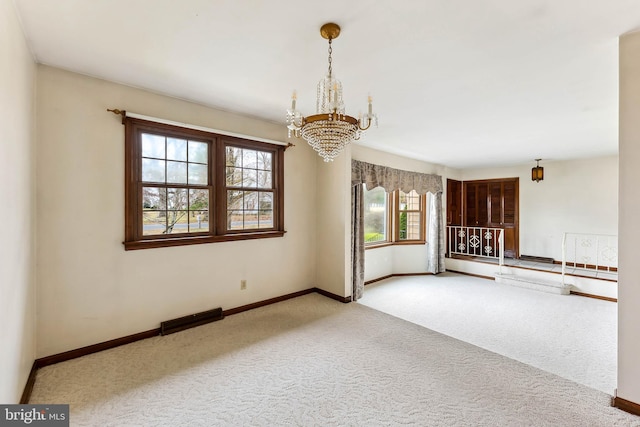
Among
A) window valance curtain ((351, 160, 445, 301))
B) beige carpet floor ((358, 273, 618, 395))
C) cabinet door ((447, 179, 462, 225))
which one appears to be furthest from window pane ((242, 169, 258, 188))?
cabinet door ((447, 179, 462, 225))

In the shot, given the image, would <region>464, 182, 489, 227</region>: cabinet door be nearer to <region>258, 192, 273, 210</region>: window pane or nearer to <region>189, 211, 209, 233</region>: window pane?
<region>258, 192, 273, 210</region>: window pane

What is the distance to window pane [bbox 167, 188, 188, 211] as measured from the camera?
300 centimetres

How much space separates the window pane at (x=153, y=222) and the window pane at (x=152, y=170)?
0.33 meters

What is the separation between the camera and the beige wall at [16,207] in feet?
4.90

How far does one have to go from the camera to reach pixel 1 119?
145cm

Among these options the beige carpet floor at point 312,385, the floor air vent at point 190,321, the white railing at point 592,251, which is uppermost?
the white railing at point 592,251

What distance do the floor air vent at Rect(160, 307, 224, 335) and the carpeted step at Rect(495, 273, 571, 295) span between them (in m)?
5.05

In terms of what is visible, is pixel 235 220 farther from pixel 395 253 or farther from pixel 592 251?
pixel 592 251

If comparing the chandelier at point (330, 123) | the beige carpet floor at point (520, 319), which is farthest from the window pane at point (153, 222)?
the beige carpet floor at point (520, 319)

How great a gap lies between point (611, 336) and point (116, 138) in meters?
5.52

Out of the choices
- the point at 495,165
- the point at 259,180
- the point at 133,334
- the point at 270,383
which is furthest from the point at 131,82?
the point at 495,165

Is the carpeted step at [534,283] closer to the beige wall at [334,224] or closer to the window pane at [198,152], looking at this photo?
the beige wall at [334,224]

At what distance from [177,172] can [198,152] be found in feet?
1.10

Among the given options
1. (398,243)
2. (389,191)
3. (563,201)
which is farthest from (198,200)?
(563,201)
